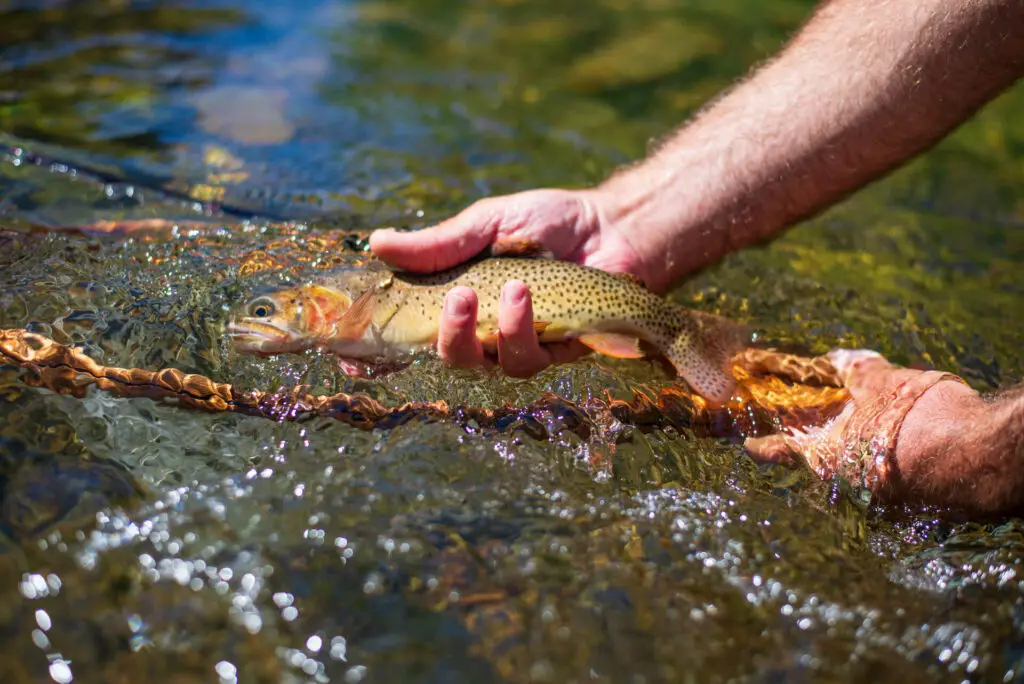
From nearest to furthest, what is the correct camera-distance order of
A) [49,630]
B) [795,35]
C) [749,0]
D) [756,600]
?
1. [49,630]
2. [756,600]
3. [795,35]
4. [749,0]

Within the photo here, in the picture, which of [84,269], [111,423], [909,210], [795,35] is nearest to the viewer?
[111,423]

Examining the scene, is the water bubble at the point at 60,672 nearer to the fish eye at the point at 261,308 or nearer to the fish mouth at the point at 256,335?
the fish mouth at the point at 256,335

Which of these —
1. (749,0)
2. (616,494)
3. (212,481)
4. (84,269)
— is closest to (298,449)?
(212,481)

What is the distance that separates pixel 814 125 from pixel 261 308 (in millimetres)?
2781

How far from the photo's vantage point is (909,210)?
6.48 metres

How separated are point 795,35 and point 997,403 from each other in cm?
233

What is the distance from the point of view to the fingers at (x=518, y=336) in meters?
3.44

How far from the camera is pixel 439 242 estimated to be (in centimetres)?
383

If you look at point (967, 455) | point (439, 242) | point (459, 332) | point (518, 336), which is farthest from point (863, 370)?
point (439, 242)

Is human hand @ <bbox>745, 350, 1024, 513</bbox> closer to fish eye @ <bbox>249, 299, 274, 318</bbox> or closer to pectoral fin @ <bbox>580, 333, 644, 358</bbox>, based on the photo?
pectoral fin @ <bbox>580, 333, 644, 358</bbox>

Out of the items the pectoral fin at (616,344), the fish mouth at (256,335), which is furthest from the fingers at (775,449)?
the fish mouth at (256,335)

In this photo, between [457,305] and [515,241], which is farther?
[515,241]

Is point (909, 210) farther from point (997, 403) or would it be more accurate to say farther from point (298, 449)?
point (298, 449)

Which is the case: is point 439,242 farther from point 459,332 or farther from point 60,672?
point 60,672
